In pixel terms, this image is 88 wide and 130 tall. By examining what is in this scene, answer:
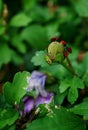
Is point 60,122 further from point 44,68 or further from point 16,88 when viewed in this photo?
point 44,68

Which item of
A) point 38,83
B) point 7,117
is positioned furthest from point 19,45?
point 7,117

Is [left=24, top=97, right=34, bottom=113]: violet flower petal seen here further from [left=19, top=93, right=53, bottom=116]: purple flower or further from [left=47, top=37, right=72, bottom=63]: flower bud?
[left=47, top=37, right=72, bottom=63]: flower bud

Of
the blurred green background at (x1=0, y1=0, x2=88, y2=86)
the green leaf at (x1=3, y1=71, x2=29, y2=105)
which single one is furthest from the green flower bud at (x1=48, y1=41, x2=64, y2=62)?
the blurred green background at (x1=0, y1=0, x2=88, y2=86)

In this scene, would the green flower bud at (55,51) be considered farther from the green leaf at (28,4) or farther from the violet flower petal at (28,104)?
the green leaf at (28,4)

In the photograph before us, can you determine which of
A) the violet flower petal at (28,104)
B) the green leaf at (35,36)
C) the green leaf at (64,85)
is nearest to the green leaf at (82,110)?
the green leaf at (64,85)

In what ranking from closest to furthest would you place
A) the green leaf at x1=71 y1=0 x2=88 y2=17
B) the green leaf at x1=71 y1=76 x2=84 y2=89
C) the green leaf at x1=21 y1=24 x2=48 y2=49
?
1. the green leaf at x1=71 y1=76 x2=84 y2=89
2. the green leaf at x1=71 y1=0 x2=88 y2=17
3. the green leaf at x1=21 y1=24 x2=48 y2=49

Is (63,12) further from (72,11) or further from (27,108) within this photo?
(27,108)
